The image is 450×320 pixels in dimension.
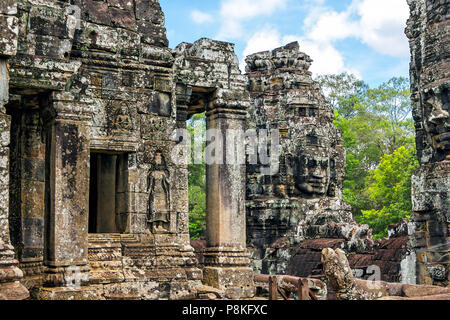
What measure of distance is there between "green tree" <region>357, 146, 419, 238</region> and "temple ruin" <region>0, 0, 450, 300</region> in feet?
36.3

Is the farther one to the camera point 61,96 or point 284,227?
point 284,227

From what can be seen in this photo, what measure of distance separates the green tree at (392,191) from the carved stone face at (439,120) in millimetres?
13287

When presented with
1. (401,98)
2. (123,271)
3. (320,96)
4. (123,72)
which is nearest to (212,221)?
(123,271)

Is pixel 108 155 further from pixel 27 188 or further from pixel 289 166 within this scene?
pixel 289 166

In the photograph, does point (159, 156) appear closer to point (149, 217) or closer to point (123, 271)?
→ point (149, 217)

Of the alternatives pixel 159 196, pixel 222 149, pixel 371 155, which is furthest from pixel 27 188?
pixel 371 155

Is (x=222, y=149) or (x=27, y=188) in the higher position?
A: (x=222, y=149)

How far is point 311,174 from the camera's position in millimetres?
17484

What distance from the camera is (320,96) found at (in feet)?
Answer: 59.7

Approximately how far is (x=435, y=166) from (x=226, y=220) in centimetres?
389

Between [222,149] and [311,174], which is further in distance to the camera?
[311,174]

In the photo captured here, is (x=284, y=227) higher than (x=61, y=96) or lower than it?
lower

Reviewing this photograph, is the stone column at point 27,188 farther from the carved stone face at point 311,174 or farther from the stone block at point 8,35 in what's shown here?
the carved stone face at point 311,174

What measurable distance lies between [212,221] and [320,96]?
27.9 feet
